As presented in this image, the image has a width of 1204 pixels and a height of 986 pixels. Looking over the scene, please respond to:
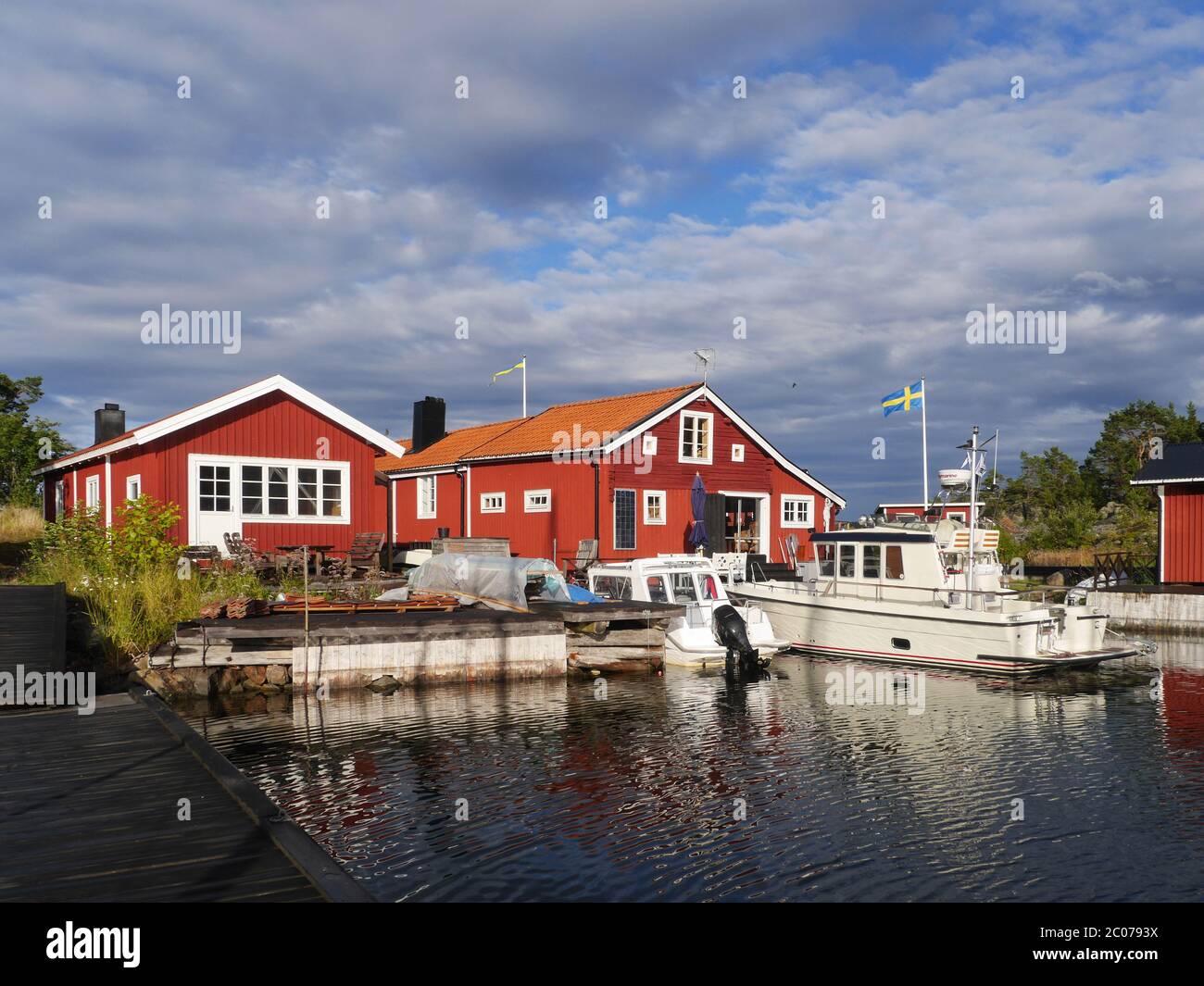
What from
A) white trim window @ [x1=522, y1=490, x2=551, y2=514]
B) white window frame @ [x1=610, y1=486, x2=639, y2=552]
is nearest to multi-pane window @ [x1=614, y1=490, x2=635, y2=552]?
white window frame @ [x1=610, y1=486, x2=639, y2=552]

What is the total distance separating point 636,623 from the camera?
67.3 ft

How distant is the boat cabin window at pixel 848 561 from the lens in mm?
22984

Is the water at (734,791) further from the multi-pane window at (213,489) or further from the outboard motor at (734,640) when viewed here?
the multi-pane window at (213,489)

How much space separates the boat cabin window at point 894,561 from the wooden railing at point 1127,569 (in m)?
13.4

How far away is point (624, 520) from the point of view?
30.3 m

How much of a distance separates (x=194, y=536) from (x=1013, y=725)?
18.4 metres

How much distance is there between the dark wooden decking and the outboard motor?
12.2 metres

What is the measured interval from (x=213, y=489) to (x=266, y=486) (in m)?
1.27

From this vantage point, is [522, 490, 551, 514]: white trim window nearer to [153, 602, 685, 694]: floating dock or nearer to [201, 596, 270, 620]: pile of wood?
[153, 602, 685, 694]: floating dock

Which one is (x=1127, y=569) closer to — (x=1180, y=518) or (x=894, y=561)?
(x=1180, y=518)

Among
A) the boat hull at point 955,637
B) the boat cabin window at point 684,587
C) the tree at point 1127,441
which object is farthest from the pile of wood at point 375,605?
the tree at point 1127,441

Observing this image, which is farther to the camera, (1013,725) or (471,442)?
(471,442)

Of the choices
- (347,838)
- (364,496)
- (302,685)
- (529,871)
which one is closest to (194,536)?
(364,496)
